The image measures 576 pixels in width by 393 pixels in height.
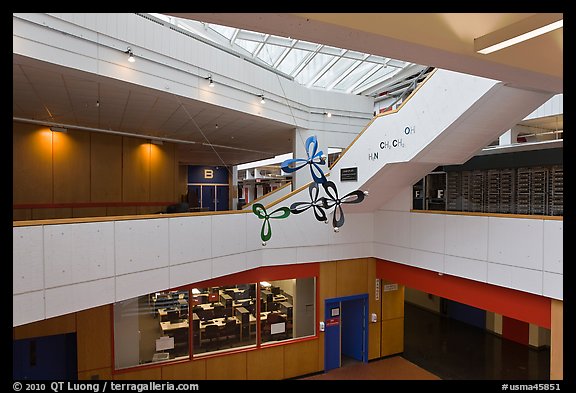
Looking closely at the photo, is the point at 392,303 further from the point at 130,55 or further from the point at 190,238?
the point at 130,55

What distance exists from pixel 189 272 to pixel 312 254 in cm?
377

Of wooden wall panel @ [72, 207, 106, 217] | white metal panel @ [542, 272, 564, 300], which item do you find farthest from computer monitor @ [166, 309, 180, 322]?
white metal panel @ [542, 272, 564, 300]

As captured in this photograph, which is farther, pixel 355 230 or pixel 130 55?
pixel 355 230

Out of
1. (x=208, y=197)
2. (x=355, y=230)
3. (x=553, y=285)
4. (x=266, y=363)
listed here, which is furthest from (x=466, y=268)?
(x=208, y=197)

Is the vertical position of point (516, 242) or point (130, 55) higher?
point (130, 55)

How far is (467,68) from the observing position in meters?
3.20

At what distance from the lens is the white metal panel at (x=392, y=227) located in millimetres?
9438

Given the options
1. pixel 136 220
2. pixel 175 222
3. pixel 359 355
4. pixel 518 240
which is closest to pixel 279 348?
pixel 359 355

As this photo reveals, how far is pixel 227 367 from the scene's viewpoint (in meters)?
8.73

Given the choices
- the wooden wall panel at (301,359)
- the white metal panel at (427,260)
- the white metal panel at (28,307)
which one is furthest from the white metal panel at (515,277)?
the white metal panel at (28,307)

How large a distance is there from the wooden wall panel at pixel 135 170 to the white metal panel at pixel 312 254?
6.04 meters
